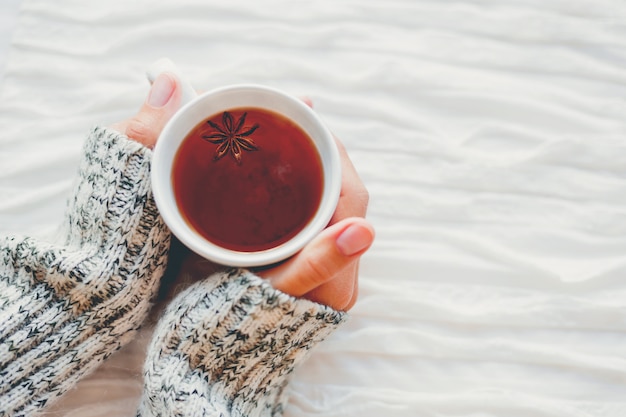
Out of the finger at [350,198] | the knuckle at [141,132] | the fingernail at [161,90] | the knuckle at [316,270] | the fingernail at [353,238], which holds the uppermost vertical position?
the fingernail at [161,90]

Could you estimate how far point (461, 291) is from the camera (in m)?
0.73

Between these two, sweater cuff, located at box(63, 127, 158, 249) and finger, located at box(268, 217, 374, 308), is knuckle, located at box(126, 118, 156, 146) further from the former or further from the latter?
finger, located at box(268, 217, 374, 308)

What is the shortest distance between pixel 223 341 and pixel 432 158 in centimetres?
37

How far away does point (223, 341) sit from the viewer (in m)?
0.58

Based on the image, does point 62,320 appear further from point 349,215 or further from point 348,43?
point 348,43

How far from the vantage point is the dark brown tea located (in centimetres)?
56

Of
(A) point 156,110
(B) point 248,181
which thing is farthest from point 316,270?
(A) point 156,110

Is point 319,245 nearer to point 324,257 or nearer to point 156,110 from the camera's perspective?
point 324,257

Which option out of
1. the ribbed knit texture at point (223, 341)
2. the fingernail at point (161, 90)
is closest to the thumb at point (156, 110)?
the fingernail at point (161, 90)

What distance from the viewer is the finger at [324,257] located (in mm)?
520

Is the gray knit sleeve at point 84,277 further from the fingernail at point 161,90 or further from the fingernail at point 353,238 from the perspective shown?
the fingernail at point 353,238

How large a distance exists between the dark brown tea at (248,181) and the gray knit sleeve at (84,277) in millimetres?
60

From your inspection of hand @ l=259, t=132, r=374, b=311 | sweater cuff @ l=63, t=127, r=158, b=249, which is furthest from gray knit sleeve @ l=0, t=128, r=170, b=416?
hand @ l=259, t=132, r=374, b=311

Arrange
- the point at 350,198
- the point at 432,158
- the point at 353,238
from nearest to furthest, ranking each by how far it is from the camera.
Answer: the point at 353,238 < the point at 350,198 < the point at 432,158
